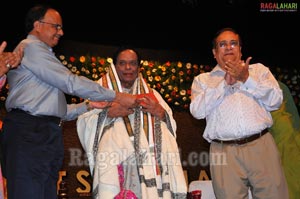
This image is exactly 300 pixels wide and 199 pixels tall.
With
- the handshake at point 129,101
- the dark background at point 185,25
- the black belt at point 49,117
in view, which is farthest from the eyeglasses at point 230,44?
the dark background at point 185,25

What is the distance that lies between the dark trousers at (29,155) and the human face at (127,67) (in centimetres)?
83

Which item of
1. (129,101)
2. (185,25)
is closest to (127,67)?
(129,101)

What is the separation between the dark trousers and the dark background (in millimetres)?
2859

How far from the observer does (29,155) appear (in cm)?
308

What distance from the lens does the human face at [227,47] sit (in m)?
3.79

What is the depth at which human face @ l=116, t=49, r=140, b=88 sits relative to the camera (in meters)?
3.88

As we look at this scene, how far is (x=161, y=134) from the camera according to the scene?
3.81m

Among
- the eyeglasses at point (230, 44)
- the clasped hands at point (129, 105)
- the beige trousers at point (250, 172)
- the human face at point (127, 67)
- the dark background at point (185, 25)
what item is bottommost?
the beige trousers at point (250, 172)

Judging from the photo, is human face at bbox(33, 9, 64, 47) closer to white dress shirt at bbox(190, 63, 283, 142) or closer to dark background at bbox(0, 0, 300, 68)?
white dress shirt at bbox(190, 63, 283, 142)

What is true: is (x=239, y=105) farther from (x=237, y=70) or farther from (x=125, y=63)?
(x=125, y=63)

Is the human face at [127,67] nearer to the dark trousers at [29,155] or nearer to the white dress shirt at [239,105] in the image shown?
the white dress shirt at [239,105]

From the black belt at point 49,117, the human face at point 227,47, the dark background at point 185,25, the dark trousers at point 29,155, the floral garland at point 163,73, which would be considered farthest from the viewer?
the dark background at point 185,25

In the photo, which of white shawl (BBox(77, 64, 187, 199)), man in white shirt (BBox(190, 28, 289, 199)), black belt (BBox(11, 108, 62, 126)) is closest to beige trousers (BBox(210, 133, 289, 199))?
man in white shirt (BBox(190, 28, 289, 199))

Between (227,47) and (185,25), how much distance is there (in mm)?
2791
